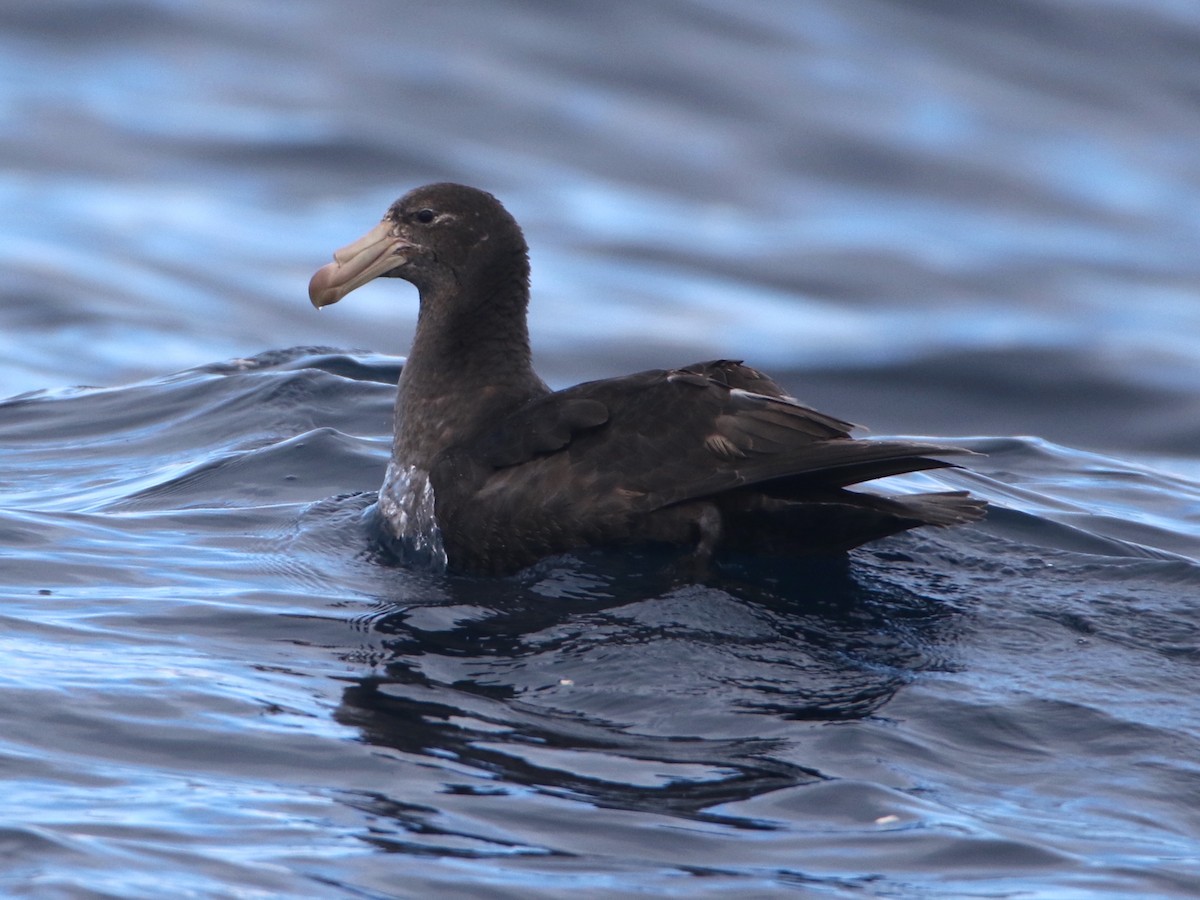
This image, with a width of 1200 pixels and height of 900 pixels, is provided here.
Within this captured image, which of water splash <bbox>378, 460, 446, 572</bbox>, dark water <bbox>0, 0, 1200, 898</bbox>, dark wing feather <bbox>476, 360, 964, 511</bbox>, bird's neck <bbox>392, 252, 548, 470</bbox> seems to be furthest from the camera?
bird's neck <bbox>392, 252, 548, 470</bbox>

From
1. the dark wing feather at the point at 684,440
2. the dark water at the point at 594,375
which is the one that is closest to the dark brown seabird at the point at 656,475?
the dark wing feather at the point at 684,440

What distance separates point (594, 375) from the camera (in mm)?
14508

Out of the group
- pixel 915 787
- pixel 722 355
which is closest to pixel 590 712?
pixel 915 787

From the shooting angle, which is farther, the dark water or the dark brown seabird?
the dark brown seabird

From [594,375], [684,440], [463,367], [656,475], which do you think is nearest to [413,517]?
[463,367]

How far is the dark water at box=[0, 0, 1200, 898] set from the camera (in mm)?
5004

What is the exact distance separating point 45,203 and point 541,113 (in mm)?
6043

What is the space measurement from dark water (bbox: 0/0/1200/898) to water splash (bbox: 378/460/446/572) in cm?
20

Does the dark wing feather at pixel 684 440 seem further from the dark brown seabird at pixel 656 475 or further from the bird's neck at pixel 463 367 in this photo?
the bird's neck at pixel 463 367

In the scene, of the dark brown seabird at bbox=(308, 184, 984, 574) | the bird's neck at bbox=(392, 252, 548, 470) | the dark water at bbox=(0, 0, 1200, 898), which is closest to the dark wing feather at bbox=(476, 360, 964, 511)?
the dark brown seabird at bbox=(308, 184, 984, 574)

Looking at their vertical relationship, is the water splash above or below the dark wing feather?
below

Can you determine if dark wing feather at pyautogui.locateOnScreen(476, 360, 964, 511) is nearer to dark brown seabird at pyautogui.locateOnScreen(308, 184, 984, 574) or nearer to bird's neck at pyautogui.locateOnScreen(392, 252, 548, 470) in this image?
dark brown seabird at pyautogui.locateOnScreen(308, 184, 984, 574)

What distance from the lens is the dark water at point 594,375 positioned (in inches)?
197

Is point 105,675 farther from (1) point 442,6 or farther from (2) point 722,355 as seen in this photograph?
(1) point 442,6
